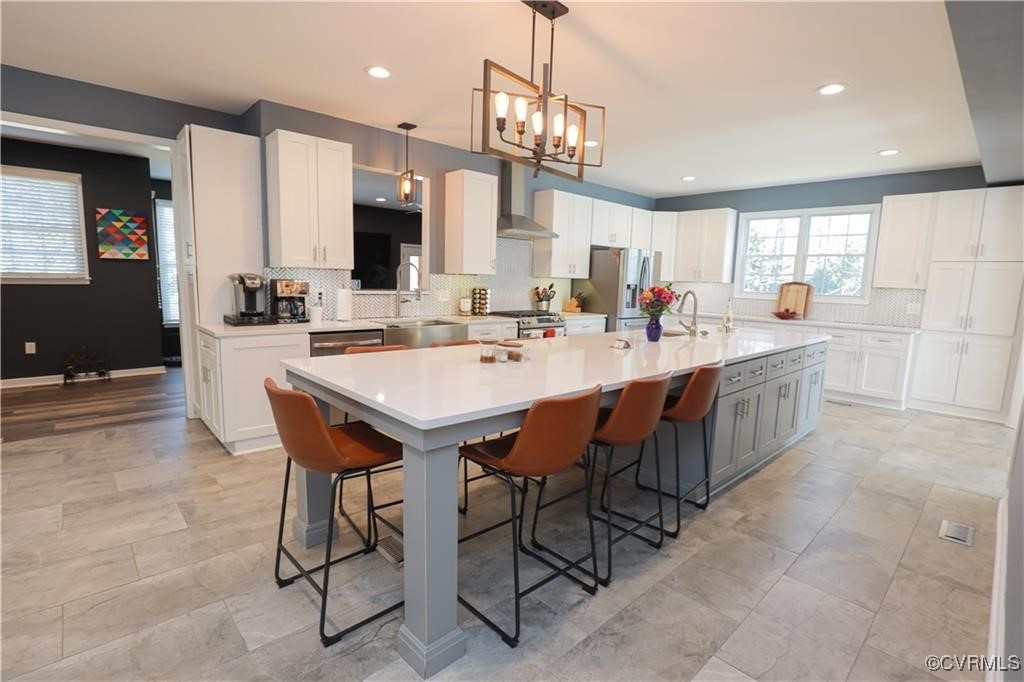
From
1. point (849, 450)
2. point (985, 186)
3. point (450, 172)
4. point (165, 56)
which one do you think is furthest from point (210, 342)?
point (985, 186)

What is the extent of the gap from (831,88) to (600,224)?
11.1 feet

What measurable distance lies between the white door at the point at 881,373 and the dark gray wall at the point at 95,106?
696cm

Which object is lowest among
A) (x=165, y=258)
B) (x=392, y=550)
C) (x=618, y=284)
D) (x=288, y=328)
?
(x=392, y=550)

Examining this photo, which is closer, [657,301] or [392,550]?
[392,550]

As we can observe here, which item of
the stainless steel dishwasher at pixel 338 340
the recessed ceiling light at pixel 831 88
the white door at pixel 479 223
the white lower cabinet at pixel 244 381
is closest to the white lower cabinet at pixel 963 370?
the recessed ceiling light at pixel 831 88

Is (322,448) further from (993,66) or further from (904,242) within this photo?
(904,242)

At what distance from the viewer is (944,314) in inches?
209

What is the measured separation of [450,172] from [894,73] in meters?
3.64

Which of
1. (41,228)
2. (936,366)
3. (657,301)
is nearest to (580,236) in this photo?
(657,301)

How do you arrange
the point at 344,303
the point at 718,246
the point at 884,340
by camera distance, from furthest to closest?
the point at 718,246, the point at 884,340, the point at 344,303

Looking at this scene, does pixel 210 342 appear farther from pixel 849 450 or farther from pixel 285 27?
pixel 849 450

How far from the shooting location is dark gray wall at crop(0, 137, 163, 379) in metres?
5.38

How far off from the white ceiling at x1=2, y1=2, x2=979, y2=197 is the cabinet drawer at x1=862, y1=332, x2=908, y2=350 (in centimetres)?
198

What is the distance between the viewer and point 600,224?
6477 mm
